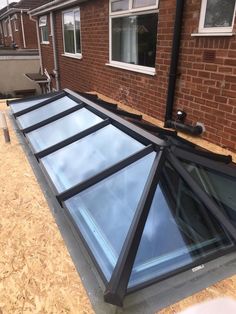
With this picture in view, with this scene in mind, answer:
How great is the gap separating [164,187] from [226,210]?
1.92ft

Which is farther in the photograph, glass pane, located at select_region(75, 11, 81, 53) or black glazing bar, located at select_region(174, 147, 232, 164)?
glass pane, located at select_region(75, 11, 81, 53)

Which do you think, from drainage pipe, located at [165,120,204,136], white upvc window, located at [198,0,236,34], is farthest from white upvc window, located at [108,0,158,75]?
white upvc window, located at [198,0,236,34]

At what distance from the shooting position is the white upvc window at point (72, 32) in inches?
314

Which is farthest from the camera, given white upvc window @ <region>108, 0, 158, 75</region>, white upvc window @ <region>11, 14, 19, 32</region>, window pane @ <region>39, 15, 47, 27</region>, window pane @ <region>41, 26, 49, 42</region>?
white upvc window @ <region>11, 14, 19, 32</region>

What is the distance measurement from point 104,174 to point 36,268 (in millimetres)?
827

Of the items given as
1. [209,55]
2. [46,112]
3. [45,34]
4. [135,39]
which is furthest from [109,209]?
[45,34]

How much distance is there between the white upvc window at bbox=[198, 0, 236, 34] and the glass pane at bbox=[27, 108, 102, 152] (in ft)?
5.71

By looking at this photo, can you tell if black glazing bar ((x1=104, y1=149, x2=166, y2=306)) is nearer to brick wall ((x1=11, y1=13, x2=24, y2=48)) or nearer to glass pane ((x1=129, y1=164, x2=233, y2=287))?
glass pane ((x1=129, y1=164, x2=233, y2=287))

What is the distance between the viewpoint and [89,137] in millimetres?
2910

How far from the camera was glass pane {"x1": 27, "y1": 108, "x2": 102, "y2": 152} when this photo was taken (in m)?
3.18

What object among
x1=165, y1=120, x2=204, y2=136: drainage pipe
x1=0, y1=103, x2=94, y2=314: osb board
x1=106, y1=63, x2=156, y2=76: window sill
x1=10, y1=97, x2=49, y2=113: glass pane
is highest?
x1=106, y1=63, x2=156, y2=76: window sill

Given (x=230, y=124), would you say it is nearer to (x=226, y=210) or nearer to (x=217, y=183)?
(x=217, y=183)

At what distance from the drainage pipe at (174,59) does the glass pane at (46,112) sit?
1439 mm

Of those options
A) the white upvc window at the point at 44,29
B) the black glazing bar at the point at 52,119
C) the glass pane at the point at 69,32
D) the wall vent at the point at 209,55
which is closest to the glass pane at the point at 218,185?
the wall vent at the point at 209,55
